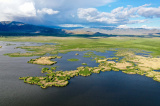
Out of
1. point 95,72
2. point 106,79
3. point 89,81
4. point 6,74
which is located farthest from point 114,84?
point 6,74

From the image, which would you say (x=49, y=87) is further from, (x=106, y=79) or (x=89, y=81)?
(x=106, y=79)

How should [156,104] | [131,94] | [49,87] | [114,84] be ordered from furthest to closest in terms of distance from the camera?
[114,84] < [49,87] < [131,94] < [156,104]

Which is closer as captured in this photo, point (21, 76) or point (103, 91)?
point (103, 91)

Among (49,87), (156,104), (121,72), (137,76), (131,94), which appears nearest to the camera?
(156,104)

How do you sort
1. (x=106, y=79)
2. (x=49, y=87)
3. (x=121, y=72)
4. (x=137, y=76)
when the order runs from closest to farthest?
(x=49, y=87)
(x=106, y=79)
(x=137, y=76)
(x=121, y=72)

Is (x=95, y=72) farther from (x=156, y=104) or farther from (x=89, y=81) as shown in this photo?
(x=156, y=104)

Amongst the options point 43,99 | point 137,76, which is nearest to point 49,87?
point 43,99

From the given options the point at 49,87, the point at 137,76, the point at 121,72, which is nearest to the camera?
the point at 49,87

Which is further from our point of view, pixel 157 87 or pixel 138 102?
pixel 157 87
